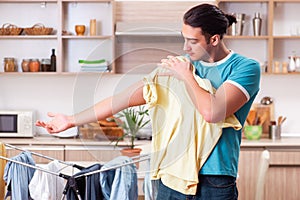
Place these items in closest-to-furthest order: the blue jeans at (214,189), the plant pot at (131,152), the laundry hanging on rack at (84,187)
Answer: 1. the blue jeans at (214,189)
2. the plant pot at (131,152)
3. the laundry hanging on rack at (84,187)

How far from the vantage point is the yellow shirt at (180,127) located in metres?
1.88

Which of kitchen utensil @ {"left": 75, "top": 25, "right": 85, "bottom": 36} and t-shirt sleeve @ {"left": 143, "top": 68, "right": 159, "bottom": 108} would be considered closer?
t-shirt sleeve @ {"left": 143, "top": 68, "right": 159, "bottom": 108}

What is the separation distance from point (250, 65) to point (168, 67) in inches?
11.8

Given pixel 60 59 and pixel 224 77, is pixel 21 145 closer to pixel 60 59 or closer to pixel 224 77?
pixel 60 59

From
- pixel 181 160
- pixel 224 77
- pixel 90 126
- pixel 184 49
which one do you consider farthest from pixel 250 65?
pixel 90 126

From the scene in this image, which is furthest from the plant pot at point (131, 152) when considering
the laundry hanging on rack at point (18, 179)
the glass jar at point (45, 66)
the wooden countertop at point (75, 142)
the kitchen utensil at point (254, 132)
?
the glass jar at point (45, 66)

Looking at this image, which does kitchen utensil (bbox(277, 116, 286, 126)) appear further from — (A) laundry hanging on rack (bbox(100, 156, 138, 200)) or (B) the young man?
(B) the young man

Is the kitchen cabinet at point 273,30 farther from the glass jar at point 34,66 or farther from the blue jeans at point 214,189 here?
the blue jeans at point 214,189

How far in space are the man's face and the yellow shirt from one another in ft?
0.27

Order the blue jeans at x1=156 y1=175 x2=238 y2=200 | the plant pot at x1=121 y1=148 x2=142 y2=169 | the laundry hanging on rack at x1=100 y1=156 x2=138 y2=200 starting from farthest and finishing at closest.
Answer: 1. the laundry hanging on rack at x1=100 y1=156 x2=138 y2=200
2. the plant pot at x1=121 y1=148 x2=142 y2=169
3. the blue jeans at x1=156 y1=175 x2=238 y2=200

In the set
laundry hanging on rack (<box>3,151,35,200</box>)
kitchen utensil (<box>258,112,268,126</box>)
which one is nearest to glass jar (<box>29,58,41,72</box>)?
kitchen utensil (<box>258,112,268,126</box>)

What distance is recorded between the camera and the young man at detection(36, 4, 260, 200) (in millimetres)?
1837

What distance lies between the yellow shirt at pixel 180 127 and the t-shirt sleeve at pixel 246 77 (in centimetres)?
9

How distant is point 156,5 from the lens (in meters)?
5.45
